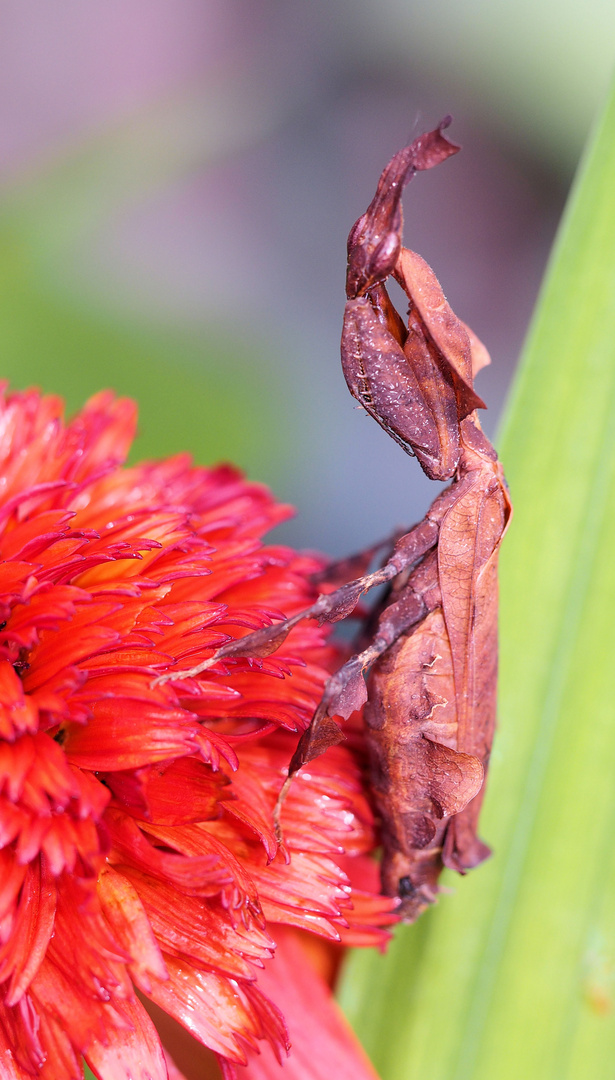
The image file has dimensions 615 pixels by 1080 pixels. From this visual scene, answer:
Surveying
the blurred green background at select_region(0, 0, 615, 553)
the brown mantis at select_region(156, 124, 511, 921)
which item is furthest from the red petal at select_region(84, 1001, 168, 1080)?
the blurred green background at select_region(0, 0, 615, 553)

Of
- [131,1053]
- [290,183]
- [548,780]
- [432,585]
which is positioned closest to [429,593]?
[432,585]

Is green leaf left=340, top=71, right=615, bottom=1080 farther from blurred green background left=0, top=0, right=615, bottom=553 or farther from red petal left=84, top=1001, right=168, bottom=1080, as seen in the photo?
blurred green background left=0, top=0, right=615, bottom=553

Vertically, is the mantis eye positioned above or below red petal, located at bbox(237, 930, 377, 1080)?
above

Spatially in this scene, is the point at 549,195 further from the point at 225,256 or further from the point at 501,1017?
the point at 501,1017

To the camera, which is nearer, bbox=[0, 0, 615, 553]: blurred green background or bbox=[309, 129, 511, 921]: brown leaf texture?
bbox=[309, 129, 511, 921]: brown leaf texture

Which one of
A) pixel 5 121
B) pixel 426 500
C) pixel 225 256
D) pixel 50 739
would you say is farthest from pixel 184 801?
pixel 5 121

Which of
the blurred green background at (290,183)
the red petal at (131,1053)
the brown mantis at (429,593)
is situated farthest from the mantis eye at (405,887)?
the blurred green background at (290,183)

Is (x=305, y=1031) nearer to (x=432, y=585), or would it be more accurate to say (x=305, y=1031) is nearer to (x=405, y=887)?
(x=405, y=887)
